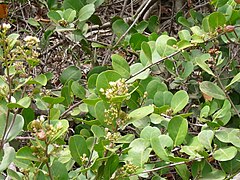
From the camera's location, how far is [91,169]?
0.96m

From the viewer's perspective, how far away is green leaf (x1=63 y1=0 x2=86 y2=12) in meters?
1.41

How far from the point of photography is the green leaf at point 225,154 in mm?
1000

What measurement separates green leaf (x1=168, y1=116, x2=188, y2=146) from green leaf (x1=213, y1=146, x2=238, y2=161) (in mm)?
84

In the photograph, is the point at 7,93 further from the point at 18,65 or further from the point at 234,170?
the point at 234,170

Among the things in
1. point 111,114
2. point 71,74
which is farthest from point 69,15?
point 111,114

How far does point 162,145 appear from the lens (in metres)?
0.96

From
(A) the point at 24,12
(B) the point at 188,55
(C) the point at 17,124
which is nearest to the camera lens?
(C) the point at 17,124

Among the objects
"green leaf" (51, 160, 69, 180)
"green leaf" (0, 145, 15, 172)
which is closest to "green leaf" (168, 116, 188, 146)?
"green leaf" (51, 160, 69, 180)

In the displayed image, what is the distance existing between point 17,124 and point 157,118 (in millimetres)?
321

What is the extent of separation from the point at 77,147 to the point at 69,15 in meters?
0.51

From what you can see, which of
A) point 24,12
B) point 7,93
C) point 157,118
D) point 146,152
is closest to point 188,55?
point 157,118

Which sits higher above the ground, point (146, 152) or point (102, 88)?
point (102, 88)

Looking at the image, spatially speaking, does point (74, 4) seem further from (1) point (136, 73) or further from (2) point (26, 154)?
(2) point (26, 154)

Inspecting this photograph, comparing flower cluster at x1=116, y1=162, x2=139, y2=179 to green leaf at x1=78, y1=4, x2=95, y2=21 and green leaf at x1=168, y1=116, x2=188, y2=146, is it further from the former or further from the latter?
green leaf at x1=78, y1=4, x2=95, y2=21
